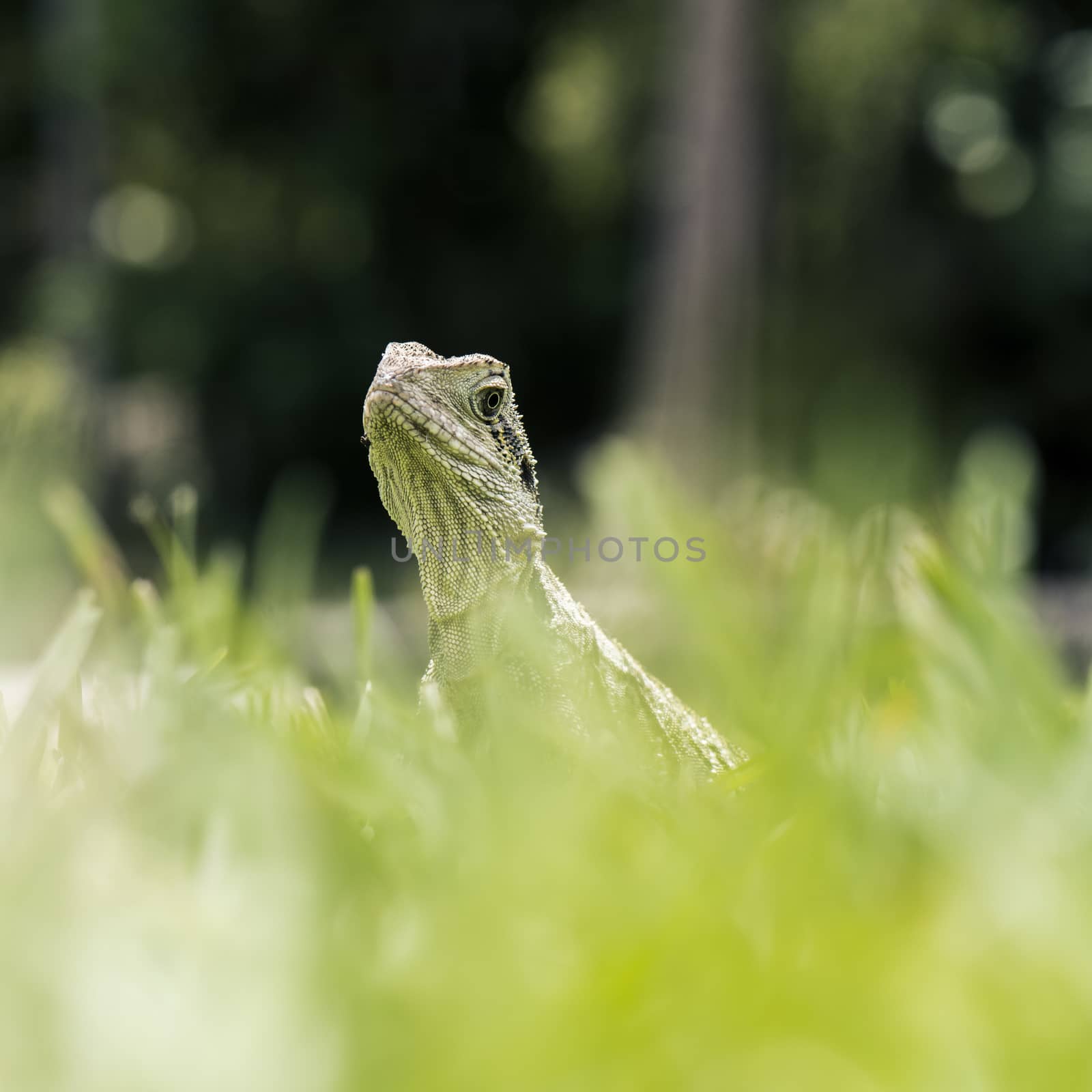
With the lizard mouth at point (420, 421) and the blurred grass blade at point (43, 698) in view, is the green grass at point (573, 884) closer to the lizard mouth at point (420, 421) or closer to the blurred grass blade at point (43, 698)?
the blurred grass blade at point (43, 698)

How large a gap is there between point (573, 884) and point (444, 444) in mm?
1358

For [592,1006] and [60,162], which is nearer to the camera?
[592,1006]

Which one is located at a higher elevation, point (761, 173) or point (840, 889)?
point (761, 173)

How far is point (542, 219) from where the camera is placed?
17812 mm

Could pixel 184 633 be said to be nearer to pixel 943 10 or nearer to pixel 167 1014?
pixel 167 1014

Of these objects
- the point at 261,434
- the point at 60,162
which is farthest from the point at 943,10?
the point at 60,162

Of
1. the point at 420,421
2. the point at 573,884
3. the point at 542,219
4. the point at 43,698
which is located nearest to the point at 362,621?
the point at 43,698

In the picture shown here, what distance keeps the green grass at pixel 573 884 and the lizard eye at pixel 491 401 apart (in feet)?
2.34

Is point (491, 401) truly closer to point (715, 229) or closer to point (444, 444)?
point (444, 444)

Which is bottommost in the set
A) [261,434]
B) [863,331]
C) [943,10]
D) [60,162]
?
[261,434]

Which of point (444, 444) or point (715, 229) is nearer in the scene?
point (444, 444)

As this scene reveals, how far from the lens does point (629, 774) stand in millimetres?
1141

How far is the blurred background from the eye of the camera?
447 inches

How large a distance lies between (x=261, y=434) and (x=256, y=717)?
1521 centimetres
